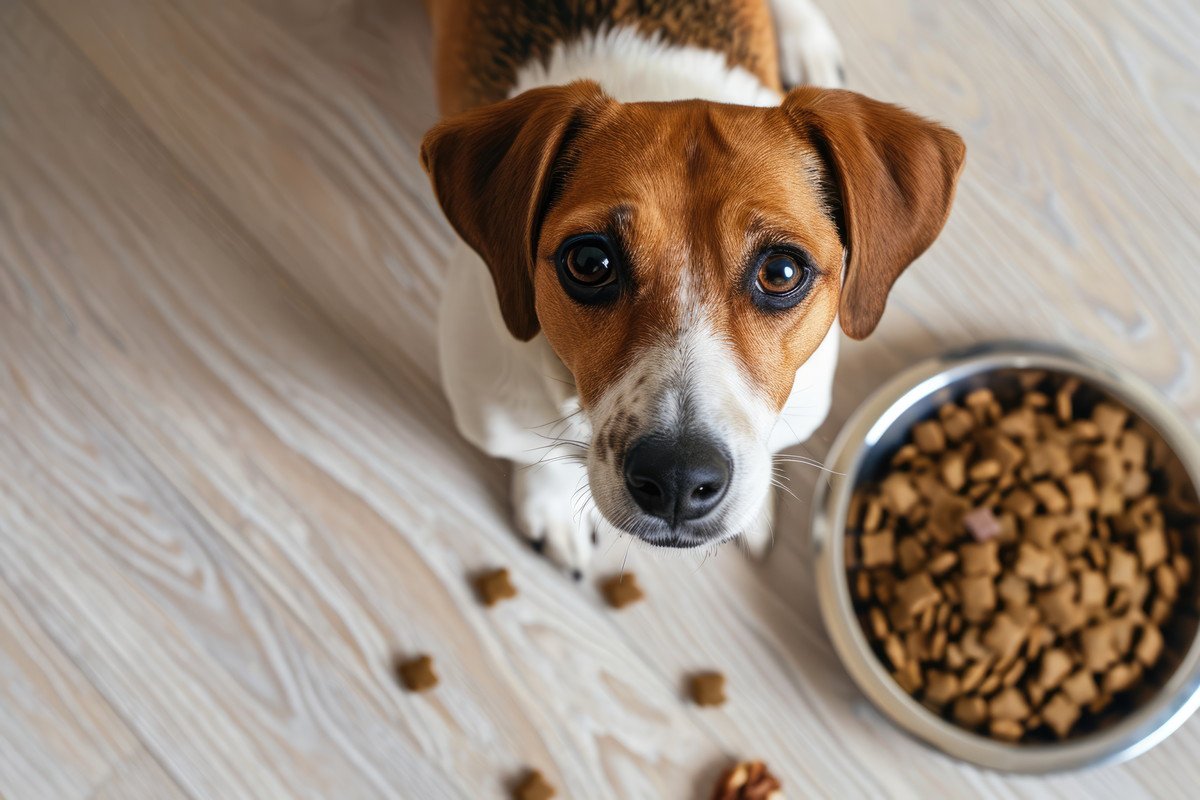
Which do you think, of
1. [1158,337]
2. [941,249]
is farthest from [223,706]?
[1158,337]

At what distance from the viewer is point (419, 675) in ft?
6.95

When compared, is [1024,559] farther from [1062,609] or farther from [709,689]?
[709,689]

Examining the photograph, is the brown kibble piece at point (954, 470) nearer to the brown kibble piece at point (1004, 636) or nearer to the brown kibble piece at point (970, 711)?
the brown kibble piece at point (1004, 636)

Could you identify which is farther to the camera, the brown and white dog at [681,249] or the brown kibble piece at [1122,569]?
the brown kibble piece at [1122,569]

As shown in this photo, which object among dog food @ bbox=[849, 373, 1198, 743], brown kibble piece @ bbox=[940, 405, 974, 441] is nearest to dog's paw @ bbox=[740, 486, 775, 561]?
dog food @ bbox=[849, 373, 1198, 743]

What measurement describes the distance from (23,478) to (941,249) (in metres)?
2.25

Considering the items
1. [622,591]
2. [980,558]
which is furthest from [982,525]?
[622,591]

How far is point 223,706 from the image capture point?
2.19m

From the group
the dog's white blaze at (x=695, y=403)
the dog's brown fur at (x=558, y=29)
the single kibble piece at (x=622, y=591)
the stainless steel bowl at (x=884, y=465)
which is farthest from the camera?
the single kibble piece at (x=622, y=591)

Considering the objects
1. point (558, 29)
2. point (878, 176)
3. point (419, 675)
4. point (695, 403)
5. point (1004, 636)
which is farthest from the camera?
point (419, 675)

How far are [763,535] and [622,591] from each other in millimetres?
340

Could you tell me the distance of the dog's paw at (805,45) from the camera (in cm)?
217

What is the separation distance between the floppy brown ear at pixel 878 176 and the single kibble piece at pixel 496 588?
106 centimetres

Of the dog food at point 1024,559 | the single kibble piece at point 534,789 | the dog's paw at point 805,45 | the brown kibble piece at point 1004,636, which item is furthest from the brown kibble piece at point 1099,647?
the dog's paw at point 805,45
